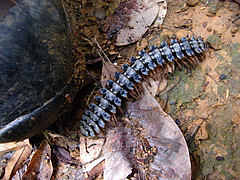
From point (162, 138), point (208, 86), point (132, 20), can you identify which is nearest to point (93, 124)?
point (162, 138)

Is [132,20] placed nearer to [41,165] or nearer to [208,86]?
[208,86]

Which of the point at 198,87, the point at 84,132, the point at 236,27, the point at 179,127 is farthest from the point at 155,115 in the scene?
the point at 236,27

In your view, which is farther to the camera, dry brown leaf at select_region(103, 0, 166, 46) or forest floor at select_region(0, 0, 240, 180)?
dry brown leaf at select_region(103, 0, 166, 46)

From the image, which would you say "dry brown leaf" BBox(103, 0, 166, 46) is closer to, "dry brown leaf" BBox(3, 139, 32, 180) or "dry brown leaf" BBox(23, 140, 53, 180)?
"dry brown leaf" BBox(23, 140, 53, 180)

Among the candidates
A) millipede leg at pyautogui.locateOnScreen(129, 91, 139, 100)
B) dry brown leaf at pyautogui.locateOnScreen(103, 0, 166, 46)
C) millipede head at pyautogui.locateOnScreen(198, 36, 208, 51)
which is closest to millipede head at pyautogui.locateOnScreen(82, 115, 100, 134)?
millipede leg at pyautogui.locateOnScreen(129, 91, 139, 100)

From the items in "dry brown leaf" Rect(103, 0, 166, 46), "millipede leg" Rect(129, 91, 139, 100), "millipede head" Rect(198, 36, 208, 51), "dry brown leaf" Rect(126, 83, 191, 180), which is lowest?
"dry brown leaf" Rect(126, 83, 191, 180)

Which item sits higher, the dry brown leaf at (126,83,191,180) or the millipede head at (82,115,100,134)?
the millipede head at (82,115,100,134)

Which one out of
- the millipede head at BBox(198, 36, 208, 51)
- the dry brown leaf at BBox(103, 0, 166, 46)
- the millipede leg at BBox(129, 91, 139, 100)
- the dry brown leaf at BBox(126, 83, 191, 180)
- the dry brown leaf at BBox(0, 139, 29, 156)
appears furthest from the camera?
the dry brown leaf at BBox(103, 0, 166, 46)

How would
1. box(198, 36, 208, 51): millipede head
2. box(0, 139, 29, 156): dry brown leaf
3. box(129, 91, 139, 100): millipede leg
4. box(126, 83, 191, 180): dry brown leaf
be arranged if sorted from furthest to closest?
box(0, 139, 29, 156): dry brown leaf, box(198, 36, 208, 51): millipede head, box(129, 91, 139, 100): millipede leg, box(126, 83, 191, 180): dry brown leaf
